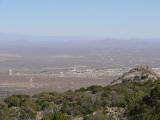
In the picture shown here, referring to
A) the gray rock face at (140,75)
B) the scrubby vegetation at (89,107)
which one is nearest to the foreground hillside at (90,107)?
the scrubby vegetation at (89,107)

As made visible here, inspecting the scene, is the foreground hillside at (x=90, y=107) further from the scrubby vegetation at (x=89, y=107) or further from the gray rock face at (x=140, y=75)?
the gray rock face at (x=140, y=75)

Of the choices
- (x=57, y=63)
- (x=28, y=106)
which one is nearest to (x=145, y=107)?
(x=28, y=106)

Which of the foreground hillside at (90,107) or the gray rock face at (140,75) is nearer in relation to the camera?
the foreground hillside at (90,107)

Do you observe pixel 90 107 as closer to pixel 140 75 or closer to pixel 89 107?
pixel 89 107

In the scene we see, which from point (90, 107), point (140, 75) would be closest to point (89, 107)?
point (90, 107)

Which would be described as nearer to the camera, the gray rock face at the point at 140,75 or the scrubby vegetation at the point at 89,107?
the scrubby vegetation at the point at 89,107

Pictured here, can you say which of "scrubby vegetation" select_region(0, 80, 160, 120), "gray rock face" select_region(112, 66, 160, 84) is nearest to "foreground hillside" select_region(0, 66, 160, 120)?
"scrubby vegetation" select_region(0, 80, 160, 120)

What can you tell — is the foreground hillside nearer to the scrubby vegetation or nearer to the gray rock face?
the scrubby vegetation
